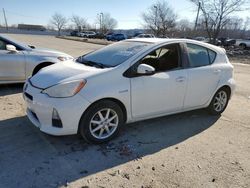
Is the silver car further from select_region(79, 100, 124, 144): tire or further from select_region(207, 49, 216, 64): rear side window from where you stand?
select_region(207, 49, 216, 64): rear side window

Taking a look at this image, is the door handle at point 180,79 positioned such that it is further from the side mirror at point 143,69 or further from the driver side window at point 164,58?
the side mirror at point 143,69

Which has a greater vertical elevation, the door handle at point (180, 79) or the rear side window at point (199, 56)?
the rear side window at point (199, 56)

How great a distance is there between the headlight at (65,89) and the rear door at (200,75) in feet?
6.70

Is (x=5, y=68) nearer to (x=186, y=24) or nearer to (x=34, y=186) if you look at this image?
(x=34, y=186)

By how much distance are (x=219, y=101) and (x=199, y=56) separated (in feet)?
3.55

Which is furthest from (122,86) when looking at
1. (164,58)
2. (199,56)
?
(199,56)

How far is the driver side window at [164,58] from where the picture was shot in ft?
15.4

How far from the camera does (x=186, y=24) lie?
260 ft

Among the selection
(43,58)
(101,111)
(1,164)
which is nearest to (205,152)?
(101,111)

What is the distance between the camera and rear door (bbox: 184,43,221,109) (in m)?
5.06

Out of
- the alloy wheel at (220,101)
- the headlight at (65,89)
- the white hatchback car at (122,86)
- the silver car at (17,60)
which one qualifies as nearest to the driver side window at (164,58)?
the white hatchback car at (122,86)

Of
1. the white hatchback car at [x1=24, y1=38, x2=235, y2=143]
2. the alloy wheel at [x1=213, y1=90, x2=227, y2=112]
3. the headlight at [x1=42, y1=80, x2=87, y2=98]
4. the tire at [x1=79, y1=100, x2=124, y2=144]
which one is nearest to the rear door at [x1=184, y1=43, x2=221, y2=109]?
the white hatchback car at [x1=24, y1=38, x2=235, y2=143]

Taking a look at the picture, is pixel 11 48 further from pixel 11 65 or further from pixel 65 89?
pixel 65 89

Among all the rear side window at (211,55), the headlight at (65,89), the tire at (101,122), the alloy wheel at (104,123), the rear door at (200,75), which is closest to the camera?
the headlight at (65,89)
